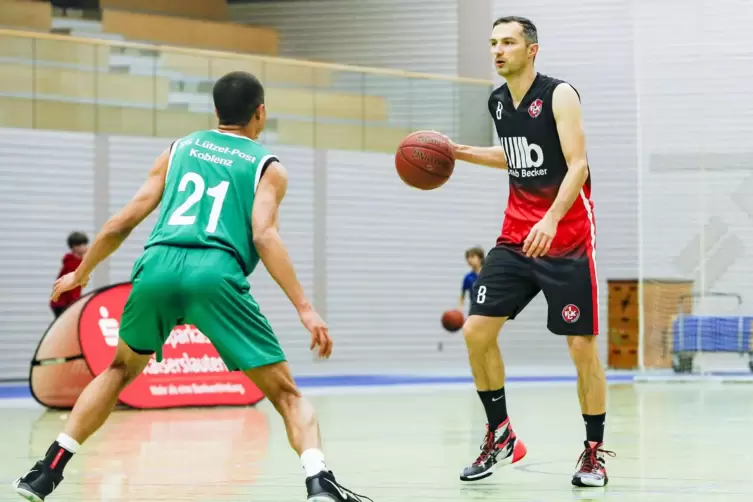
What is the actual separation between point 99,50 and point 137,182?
2.20 m

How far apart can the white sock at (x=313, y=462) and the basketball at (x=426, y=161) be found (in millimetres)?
2324

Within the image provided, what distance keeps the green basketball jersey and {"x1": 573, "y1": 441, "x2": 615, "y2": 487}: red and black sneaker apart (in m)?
2.05

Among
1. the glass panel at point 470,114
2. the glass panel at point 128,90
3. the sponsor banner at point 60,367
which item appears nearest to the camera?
the sponsor banner at point 60,367

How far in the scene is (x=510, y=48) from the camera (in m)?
6.31

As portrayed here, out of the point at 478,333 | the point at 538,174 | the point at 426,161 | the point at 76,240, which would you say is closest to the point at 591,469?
the point at 478,333

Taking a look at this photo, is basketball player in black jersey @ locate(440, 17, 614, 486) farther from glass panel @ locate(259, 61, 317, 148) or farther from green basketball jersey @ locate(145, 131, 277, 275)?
glass panel @ locate(259, 61, 317, 148)

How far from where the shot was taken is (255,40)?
2231cm

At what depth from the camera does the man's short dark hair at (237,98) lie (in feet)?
16.7

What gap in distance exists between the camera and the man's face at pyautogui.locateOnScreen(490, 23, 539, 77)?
20.7 ft

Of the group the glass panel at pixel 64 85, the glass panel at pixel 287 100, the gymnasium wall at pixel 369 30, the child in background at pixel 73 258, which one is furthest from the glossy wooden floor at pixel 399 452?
the gymnasium wall at pixel 369 30

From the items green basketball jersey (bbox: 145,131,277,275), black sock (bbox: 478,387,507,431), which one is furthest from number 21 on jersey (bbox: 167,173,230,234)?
black sock (bbox: 478,387,507,431)

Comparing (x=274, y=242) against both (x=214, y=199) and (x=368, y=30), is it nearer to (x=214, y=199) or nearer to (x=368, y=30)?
(x=214, y=199)

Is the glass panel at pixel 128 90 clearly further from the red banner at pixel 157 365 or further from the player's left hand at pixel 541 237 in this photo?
the player's left hand at pixel 541 237

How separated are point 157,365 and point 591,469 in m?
6.79
